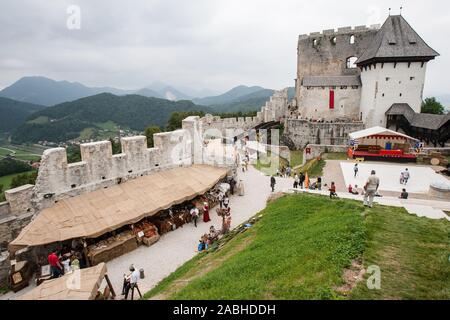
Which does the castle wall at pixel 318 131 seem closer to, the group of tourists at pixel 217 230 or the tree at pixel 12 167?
the group of tourists at pixel 217 230

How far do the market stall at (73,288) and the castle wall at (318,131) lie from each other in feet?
88.1

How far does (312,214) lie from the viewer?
10.4m

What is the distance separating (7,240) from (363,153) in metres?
22.4

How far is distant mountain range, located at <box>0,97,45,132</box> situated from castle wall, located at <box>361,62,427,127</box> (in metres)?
162

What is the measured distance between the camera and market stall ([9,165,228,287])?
9.57 meters

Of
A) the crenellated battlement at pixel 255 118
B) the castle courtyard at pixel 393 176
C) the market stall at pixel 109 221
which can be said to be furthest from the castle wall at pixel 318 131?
the market stall at pixel 109 221

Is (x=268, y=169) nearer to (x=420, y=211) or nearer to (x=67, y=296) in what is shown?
(x=420, y=211)

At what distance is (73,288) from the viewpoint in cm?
705

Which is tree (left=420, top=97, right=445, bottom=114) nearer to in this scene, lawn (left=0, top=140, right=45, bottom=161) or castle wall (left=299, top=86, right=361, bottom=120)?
castle wall (left=299, top=86, right=361, bottom=120)

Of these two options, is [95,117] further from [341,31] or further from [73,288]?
[73,288]

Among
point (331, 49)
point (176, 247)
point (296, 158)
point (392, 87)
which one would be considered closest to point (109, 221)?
point (176, 247)
